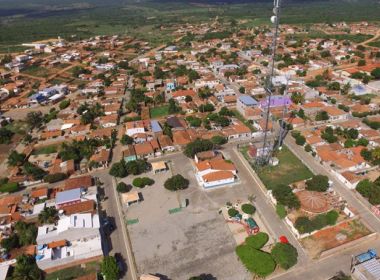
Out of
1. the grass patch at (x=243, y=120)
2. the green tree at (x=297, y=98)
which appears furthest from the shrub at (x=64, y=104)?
the green tree at (x=297, y=98)

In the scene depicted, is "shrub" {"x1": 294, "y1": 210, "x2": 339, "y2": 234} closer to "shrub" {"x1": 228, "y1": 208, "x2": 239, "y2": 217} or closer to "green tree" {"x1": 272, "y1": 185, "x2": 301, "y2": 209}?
"green tree" {"x1": 272, "y1": 185, "x2": 301, "y2": 209}

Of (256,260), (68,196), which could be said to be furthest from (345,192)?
(68,196)

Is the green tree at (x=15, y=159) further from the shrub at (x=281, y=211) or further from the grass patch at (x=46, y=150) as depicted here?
the shrub at (x=281, y=211)

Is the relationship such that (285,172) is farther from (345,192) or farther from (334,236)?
(334,236)

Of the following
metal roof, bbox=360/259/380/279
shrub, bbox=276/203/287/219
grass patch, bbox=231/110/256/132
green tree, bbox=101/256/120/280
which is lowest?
A: grass patch, bbox=231/110/256/132

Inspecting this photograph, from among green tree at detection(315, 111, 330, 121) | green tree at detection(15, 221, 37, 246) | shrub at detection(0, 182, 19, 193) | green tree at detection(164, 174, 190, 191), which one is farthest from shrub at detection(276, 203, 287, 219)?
shrub at detection(0, 182, 19, 193)

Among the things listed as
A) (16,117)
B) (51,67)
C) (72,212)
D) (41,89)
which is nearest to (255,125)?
(72,212)
